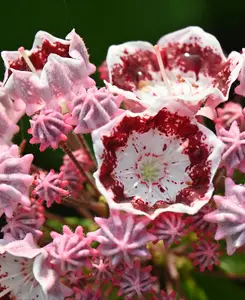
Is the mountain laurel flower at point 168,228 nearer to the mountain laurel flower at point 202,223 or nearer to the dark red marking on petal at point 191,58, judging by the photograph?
the mountain laurel flower at point 202,223

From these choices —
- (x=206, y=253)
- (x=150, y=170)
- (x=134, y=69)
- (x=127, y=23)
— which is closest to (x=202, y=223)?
(x=206, y=253)

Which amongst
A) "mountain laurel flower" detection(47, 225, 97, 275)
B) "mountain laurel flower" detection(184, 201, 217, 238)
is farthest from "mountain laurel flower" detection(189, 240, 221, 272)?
"mountain laurel flower" detection(47, 225, 97, 275)

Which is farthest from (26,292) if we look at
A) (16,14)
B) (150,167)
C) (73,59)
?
(16,14)

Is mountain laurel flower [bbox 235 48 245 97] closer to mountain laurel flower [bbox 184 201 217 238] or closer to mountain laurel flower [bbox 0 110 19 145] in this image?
mountain laurel flower [bbox 184 201 217 238]

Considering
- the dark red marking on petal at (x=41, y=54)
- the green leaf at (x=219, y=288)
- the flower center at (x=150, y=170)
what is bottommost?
the green leaf at (x=219, y=288)

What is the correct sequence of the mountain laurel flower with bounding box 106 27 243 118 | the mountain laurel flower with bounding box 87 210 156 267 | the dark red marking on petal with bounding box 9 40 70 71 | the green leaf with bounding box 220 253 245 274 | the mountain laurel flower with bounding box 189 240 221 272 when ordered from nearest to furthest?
the mountain laurel flower with bounding box 87 210 156 267, the mountain laurel flower with bounding box 189 240 221 272, the dark red marking on petal with bounding box 9 40 70 71, the mountain laurel flower with bounding box 106 27 243 118, the green leaf with bounding box 220 253 245 274

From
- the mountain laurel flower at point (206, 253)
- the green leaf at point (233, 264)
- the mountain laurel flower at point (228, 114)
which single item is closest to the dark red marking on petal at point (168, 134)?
the mountain laurel flower at point (206, 253)

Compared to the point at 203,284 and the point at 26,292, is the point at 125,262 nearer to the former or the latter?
the point at 26,292
